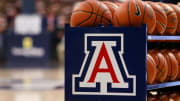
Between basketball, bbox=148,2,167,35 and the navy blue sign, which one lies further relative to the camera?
basketball, bbox=148,2,167,35

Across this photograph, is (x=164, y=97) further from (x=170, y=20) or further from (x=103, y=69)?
(x=103, y=69)

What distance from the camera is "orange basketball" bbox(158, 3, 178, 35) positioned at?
4.31 meters

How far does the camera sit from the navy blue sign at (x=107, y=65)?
3533mm

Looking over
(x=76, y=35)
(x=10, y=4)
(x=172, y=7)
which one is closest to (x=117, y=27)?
(x=76, y=35)

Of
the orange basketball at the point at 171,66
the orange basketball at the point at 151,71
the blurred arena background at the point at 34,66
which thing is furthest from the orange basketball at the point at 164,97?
the blurred arena background at the point at 34,66

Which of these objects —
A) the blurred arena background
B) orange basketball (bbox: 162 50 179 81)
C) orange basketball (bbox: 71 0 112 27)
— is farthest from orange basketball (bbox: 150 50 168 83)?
the blurred arena background

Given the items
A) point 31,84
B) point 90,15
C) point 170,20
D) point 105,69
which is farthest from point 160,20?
point 31,84

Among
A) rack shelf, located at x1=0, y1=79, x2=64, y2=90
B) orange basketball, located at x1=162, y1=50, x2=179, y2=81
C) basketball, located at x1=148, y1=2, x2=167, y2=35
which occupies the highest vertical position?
basketball, located at x1=148, y1=2, x2=167, y2=35

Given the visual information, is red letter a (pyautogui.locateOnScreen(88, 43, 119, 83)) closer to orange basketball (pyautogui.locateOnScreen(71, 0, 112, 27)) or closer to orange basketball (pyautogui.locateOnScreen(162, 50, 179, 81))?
orange basketball (pyautogui.locateOnScreen(71, 0, 112, 27))

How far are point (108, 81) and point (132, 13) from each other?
693 mm

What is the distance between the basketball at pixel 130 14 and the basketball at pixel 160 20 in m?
0.36

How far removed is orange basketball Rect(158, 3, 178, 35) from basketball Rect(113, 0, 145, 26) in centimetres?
66

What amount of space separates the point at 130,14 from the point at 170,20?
0.84 meters

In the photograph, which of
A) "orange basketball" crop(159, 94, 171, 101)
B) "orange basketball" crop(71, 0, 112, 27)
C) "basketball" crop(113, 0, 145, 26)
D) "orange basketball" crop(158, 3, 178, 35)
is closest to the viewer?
"basketball" crop(113, 0, 145, 26)
